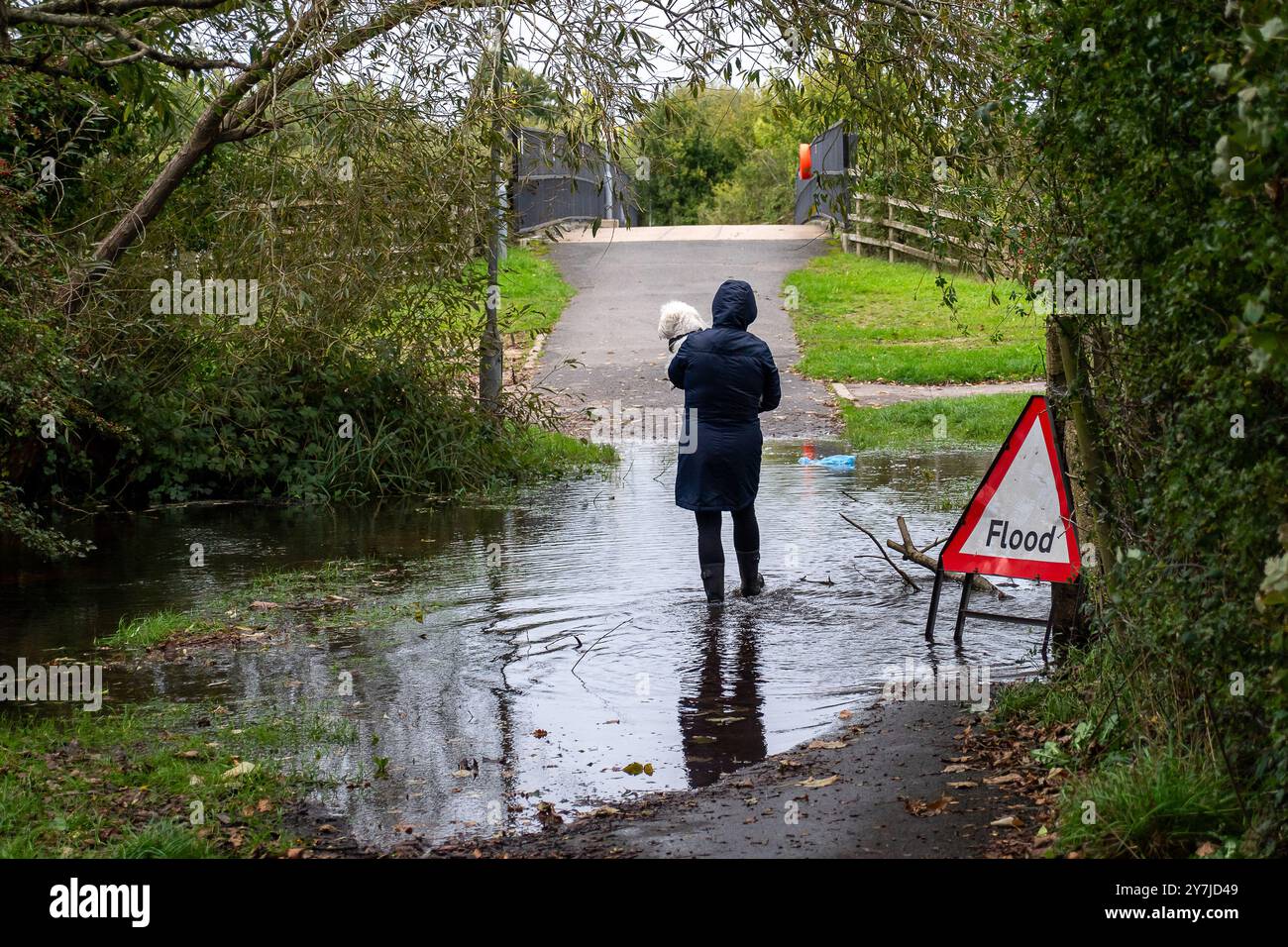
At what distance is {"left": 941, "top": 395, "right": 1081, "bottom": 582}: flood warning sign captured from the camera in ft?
20.7

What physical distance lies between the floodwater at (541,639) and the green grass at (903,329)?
636cm

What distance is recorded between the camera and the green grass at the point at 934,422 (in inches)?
596

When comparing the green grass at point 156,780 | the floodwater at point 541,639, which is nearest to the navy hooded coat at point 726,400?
the floodwater at point 541,639

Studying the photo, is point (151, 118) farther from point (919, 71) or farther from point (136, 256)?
point (919, 71)

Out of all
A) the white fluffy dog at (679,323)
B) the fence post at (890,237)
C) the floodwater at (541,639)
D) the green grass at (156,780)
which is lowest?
the green grass at (156,780)

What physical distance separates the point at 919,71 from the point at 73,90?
21.9ft

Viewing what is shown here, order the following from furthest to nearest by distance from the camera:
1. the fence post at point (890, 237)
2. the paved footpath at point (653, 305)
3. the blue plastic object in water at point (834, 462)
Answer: the fence post at point (890, 237) < the paved footpath at point (653, 305) < the blue plastic object in water at point (834, 462)

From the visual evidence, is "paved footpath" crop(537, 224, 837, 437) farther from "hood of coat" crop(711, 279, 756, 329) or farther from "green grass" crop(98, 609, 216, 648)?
"green grass" crop(98, 609, 216, 648)

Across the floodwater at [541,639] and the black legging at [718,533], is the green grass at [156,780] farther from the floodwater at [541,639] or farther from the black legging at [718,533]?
the black legging at [718,533]

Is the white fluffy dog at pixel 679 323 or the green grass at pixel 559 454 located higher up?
the white fluffy dog at pixel 679 323

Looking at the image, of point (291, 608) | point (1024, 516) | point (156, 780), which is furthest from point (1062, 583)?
point (291, 608)

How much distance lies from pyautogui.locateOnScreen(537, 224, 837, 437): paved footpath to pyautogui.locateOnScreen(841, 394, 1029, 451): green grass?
56cm

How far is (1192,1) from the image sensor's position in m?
3.90

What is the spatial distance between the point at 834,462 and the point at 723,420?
573cm
